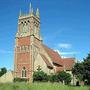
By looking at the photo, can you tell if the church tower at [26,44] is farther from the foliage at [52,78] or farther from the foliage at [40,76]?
the foliage at [52,78]

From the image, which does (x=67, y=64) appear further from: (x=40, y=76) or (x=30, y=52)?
(x=40, y=76)

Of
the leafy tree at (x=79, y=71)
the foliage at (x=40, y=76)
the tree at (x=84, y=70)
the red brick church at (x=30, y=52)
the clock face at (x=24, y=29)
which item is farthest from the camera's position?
the clock face at (x=24, y=29)

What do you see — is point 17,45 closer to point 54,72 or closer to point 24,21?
point 24,21

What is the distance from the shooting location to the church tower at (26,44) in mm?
56566

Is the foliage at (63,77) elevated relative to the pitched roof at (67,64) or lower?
lower

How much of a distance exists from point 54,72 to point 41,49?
7020 mm

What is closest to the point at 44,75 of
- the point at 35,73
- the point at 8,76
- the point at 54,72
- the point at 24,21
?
the point at 35,73

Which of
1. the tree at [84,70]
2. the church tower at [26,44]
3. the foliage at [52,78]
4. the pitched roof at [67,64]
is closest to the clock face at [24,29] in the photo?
the church tower at [26,44]

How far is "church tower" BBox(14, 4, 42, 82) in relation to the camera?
5657cm

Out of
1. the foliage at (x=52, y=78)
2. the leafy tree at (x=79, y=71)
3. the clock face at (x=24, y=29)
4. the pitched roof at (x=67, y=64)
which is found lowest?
the foliage at (x=52, y=78)

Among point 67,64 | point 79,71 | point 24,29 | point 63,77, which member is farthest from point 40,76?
point 24,29

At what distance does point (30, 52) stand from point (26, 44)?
295 cm

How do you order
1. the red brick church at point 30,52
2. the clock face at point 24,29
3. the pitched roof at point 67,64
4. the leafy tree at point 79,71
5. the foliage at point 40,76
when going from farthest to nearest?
the pitched roof at point 67,64
the clock face at point 24,29
the red brick church at point 30,52
the foliage at point 40,76
the leafy tree at point 79,71

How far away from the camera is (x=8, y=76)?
59.8m
